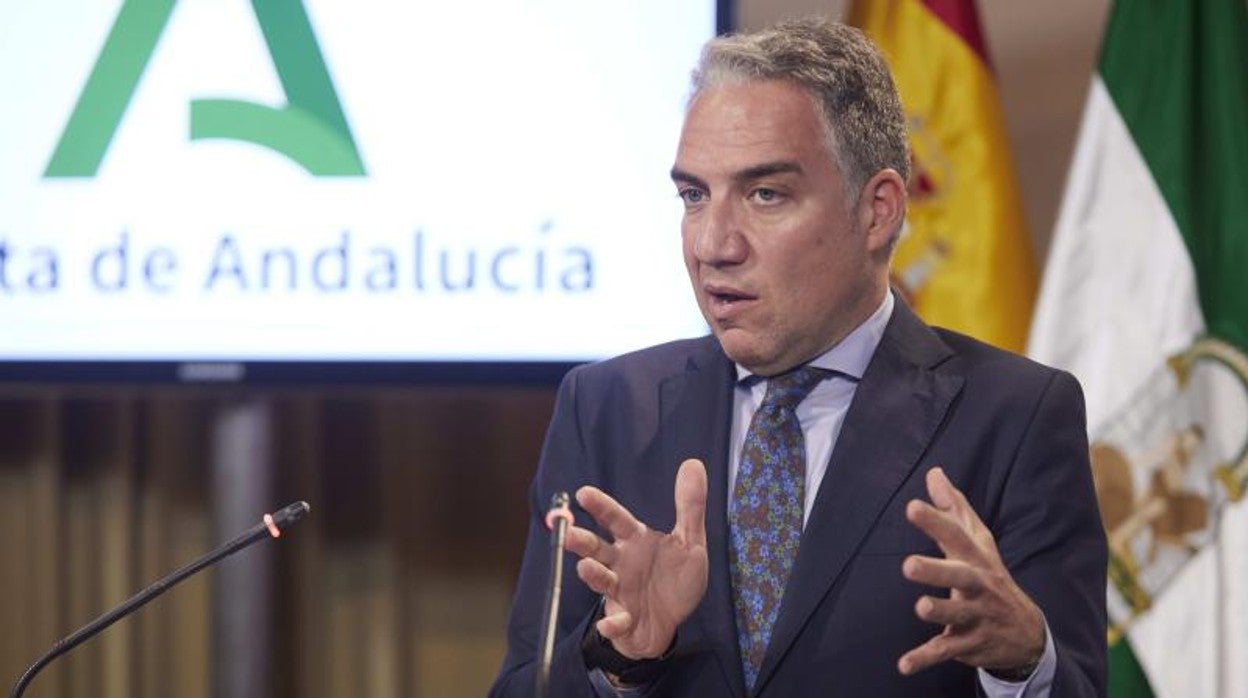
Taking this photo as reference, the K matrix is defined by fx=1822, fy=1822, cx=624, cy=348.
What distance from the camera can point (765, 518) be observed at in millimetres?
2090

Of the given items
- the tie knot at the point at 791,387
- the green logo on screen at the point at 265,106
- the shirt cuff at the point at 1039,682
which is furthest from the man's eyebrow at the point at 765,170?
the green logo on screen at the point at 265,106

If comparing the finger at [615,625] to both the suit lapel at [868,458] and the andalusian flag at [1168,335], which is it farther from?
the andalusian flag at [1168,335]

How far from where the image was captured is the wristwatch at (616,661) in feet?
6.26

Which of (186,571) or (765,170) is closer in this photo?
(186,571)

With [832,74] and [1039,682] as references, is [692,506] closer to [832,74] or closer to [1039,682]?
[1039,682]

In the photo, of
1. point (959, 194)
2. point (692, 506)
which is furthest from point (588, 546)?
point (959, 194)

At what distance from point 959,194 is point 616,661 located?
1796mm

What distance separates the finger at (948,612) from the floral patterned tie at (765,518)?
330 millimetres

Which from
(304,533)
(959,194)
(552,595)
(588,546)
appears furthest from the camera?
(304,533)

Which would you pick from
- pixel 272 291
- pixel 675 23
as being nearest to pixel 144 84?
pixel 272 291

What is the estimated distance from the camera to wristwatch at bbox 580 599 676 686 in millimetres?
1909

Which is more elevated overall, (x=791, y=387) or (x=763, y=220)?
(x=763, y=220)

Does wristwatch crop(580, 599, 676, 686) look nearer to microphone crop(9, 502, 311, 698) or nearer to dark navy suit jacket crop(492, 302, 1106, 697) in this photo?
dark navy suit jacket crop(492, 302, 1106, 697)

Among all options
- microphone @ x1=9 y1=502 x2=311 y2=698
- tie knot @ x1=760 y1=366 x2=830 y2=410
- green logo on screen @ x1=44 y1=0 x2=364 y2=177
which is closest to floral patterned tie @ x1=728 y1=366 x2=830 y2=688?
tie knot @ x1=760 y1=366 x2=830 y2=410
